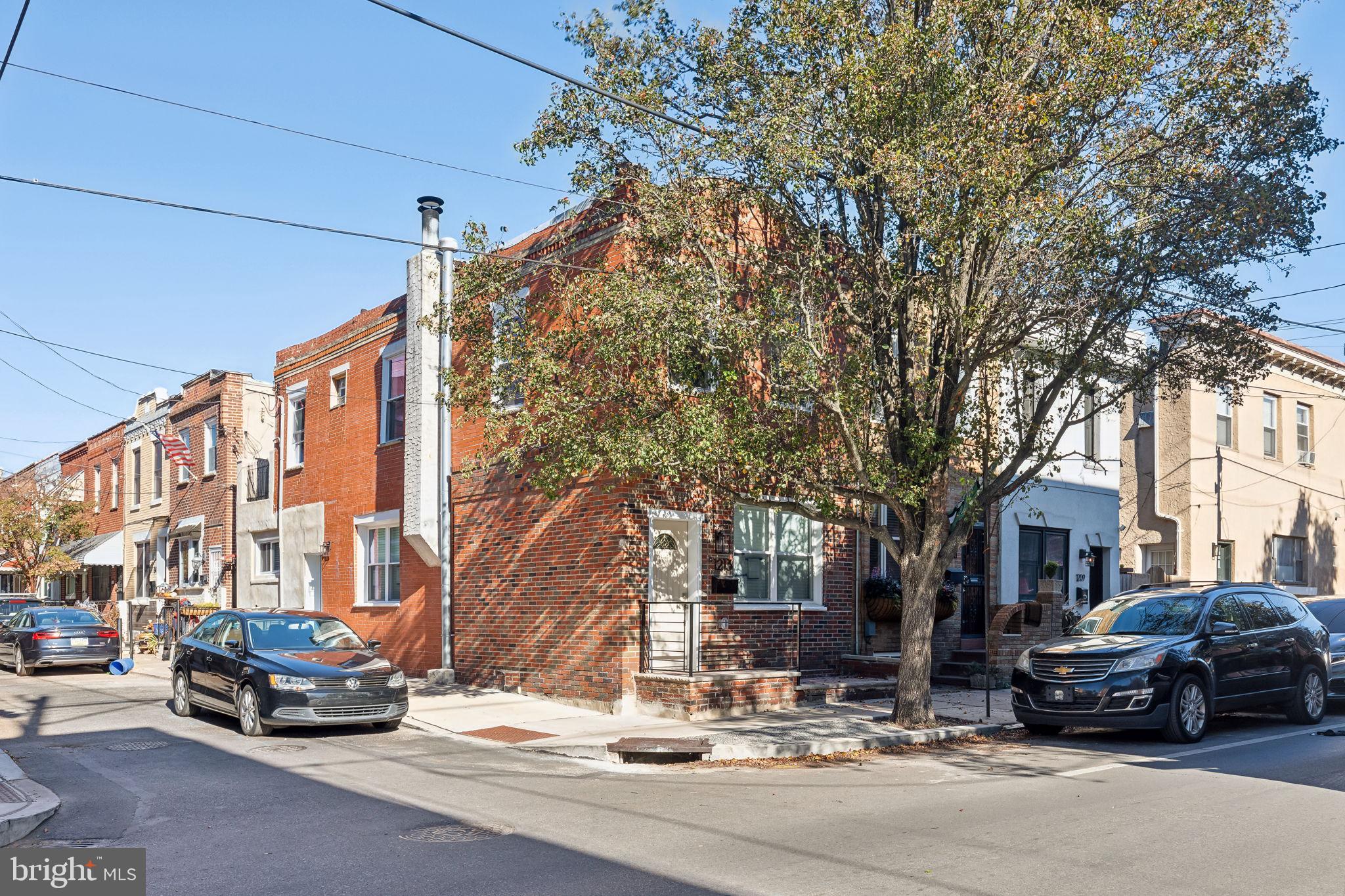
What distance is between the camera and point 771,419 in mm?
13898

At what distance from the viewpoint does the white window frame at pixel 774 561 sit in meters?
17.1

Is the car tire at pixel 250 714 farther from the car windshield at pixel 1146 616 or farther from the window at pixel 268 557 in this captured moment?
the window at pixel 268 557

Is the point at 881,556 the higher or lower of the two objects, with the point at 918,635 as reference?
higher

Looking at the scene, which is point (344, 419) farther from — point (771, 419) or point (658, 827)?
point (658, 827)

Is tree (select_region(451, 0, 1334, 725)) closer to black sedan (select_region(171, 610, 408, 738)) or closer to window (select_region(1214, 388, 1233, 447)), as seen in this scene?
black sedan (select_region(171, 610, 408, 738))

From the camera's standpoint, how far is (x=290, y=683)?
13.1 meters

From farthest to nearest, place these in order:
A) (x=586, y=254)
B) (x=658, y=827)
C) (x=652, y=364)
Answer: (x=586, y=254) → (x=652, y=364) → (x=658, y=827)

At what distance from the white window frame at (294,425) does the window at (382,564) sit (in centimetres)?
361

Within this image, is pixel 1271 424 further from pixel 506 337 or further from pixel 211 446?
pixel 211 446

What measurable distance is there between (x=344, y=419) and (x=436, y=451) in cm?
479

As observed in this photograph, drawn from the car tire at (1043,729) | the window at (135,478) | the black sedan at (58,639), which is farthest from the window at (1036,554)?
the window at (135,478)

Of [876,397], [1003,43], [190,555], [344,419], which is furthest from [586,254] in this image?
[190,555]

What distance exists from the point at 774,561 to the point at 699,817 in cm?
890

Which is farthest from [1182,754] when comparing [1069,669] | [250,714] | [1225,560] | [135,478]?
[135,478]
